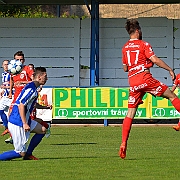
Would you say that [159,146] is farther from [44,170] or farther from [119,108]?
[119,108]

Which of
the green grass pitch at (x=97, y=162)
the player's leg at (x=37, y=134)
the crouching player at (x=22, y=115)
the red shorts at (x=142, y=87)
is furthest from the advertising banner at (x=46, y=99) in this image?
the crouching player at (x=22, y=115)

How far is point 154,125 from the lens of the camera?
22297 millimetres

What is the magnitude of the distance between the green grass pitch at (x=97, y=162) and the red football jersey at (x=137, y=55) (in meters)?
1.43

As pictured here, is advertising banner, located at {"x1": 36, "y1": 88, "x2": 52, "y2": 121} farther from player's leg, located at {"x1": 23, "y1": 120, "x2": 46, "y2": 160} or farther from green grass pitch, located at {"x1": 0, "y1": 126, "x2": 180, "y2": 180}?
player's leg, located at {"x1": 23, "y1": 120, "x2": 46, "y2": 160}

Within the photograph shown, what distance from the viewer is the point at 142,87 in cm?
1040

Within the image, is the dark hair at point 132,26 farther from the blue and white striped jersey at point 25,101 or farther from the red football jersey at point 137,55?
the blue and white striped jersey at point 25,101

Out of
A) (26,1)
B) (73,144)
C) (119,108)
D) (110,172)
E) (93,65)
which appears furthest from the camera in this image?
(26,1)

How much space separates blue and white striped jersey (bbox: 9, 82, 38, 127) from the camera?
9.91 meters

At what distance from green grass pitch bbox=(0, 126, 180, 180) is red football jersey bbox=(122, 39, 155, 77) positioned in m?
1.43

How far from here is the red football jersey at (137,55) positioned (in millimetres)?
10312

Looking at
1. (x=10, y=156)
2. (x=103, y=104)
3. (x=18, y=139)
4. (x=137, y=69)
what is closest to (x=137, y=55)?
(x=137, y=69)

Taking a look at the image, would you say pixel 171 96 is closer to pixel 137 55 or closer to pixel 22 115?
pixel 137 55

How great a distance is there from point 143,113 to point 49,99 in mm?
3061

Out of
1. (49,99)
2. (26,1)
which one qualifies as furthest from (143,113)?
(26,1)
